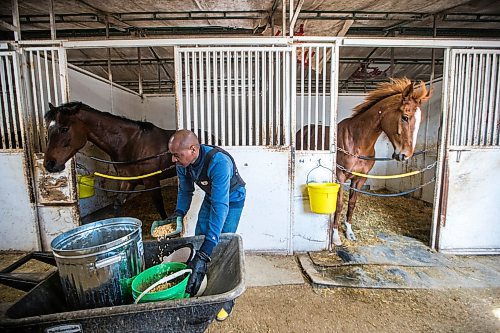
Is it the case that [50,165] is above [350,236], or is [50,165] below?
above

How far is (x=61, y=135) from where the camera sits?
2684 millimetres

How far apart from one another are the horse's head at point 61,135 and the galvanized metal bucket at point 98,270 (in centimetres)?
178

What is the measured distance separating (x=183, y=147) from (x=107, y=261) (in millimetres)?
674

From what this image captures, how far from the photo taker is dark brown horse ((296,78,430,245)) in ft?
8.83

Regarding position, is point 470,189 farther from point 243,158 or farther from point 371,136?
point 243,158

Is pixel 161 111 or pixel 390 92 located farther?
pixel 161 111

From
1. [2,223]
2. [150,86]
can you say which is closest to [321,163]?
[2,223]

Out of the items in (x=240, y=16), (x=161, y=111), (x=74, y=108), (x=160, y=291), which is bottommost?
(x=160, y=291)

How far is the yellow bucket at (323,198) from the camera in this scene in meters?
2.55

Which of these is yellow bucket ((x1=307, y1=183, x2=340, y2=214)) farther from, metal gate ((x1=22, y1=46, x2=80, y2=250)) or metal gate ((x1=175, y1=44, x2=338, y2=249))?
metal gate ((x1=22, y1=46, x2=80, y2=250))

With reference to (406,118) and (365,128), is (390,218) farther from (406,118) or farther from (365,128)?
(406,118)

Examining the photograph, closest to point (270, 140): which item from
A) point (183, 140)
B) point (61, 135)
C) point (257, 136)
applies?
point (257, 136)

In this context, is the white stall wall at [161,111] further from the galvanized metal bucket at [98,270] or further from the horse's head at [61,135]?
the galvanized metal bucket at [98,270]

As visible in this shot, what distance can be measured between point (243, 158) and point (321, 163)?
2.67 feet
